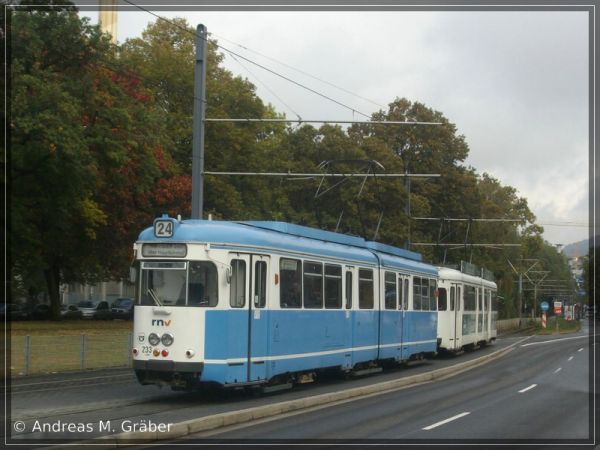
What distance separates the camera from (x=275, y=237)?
18.6 m

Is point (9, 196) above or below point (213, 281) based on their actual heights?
above

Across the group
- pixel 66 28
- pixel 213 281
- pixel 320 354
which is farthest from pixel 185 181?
pixel 213 281

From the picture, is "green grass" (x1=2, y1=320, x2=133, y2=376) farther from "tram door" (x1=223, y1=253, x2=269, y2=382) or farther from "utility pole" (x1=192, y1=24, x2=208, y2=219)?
"tram door" (x1=223, y1=253, x2=269, y2=382)

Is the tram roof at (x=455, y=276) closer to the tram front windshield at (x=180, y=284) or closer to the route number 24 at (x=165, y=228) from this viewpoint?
the tram front windshield at (x=180, y=284)

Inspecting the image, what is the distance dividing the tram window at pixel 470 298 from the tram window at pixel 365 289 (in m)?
14.5

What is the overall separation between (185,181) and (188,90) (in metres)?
6.48

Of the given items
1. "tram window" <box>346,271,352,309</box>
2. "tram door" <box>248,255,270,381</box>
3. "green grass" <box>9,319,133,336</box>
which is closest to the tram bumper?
"tram door" <box>248,255,270,381</box>

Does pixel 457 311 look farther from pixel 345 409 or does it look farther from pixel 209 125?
pixel 209 125

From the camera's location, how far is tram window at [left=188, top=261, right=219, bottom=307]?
16.6 metres

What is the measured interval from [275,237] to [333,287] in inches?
122

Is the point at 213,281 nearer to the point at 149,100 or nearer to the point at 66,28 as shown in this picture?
the point at 66,28

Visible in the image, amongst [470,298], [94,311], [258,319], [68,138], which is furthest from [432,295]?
[94,311]

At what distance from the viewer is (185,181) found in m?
50.2

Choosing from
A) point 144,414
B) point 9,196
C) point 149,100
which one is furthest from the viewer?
point 149,100
